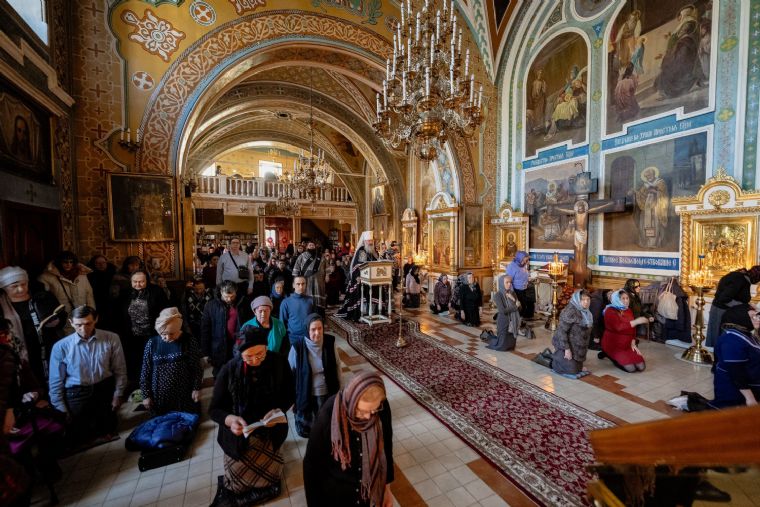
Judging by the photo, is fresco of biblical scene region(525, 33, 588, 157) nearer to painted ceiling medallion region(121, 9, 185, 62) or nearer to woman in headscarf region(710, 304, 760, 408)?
woman in headscarf region(710, 304, 760, 408)

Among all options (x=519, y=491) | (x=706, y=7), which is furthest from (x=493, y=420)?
(x=706, y=7)

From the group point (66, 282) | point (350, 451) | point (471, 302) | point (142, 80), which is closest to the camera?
point (350, 451)

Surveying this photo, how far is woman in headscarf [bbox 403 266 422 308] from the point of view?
9.45 meters

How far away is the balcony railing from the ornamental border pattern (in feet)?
34.7

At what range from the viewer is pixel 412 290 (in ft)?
31.0

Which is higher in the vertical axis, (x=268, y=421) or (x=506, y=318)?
(x=268, y=421)

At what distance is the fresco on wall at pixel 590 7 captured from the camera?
7521 mm

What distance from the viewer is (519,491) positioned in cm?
254

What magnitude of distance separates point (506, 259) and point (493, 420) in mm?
7191

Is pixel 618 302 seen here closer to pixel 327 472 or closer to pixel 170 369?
pixel 327 472

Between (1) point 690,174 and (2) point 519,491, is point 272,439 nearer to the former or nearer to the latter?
(2) point 519,491

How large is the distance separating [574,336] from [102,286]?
702 cm

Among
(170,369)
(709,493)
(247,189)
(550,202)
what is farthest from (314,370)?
(247,189)

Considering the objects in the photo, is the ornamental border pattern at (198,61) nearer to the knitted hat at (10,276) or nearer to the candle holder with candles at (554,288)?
the knitted hat at (10,276)
